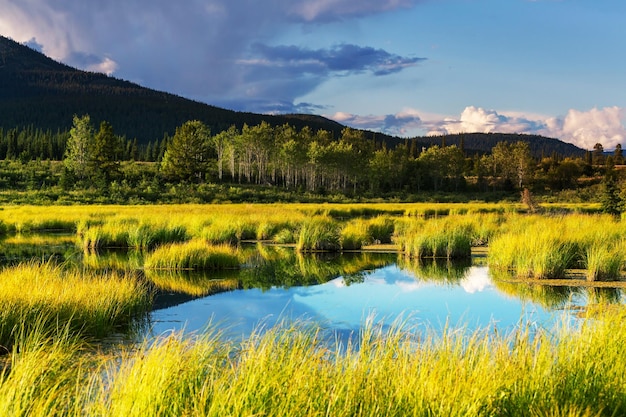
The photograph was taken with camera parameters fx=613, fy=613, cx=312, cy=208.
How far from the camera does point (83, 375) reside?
5762 mm

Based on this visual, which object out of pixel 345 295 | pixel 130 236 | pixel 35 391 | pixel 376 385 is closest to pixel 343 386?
pixel 376 385

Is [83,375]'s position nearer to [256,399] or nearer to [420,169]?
[256,399]

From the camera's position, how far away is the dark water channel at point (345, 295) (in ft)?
31.8

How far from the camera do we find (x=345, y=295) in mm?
12758

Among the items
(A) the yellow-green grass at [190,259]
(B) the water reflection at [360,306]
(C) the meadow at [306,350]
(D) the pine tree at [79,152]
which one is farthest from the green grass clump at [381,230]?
(D) the pine tree at [79,152]

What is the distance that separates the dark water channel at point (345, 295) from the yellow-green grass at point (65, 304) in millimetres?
549

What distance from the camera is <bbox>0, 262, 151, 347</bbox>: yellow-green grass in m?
8.20

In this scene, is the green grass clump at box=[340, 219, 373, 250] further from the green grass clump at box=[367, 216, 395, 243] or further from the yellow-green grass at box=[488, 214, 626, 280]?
the yellow-green grass at box=[488, 214, 626, 280]

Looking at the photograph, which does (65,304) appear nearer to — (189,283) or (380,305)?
(189,283)

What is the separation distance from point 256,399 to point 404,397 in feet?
3.66

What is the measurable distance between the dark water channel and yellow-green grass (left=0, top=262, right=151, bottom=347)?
21.6 inches

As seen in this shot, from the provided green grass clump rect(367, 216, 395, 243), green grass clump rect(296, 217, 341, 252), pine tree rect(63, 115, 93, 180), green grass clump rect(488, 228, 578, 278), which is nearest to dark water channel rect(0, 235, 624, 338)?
green grass clump rect(488, 228, 578, 278)

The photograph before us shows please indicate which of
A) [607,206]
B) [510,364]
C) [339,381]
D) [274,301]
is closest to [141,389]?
[339,381]

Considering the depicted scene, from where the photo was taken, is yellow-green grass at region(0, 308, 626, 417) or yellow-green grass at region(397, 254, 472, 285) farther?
yellow-green grass at region(397, 254, 472, 285)
